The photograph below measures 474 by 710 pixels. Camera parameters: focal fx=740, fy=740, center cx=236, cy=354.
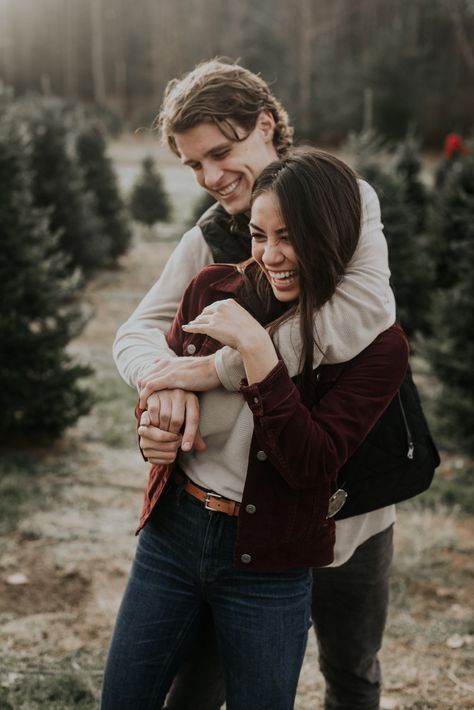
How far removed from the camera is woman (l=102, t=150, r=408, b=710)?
1638 mm

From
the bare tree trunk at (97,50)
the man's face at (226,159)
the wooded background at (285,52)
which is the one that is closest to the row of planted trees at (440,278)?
the man's face at (226,159)

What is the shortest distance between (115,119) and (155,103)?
22.1ft

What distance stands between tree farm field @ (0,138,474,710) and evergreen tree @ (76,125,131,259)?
6884 mm

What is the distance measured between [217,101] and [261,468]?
1.01 meters

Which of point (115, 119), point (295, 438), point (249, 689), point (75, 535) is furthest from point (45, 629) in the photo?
point (115, 119)

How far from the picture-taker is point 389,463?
197cm

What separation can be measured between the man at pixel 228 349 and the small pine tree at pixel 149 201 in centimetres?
1397

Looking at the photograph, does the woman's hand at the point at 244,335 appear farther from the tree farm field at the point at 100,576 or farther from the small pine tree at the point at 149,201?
the small pine tree at the point at 149,201

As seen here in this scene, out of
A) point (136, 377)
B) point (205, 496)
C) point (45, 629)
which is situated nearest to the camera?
point (205, 496)

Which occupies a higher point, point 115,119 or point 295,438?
point 295,438

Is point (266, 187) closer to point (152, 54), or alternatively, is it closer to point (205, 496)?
point (205, 496)

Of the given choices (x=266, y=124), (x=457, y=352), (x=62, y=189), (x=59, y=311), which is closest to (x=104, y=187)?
(x=62, y=189)

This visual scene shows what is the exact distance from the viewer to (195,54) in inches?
1652

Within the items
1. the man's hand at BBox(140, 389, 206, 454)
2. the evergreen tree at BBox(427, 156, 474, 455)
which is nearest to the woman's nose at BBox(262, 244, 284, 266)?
the man's hand at BBox(140, 389, 206, 454)
